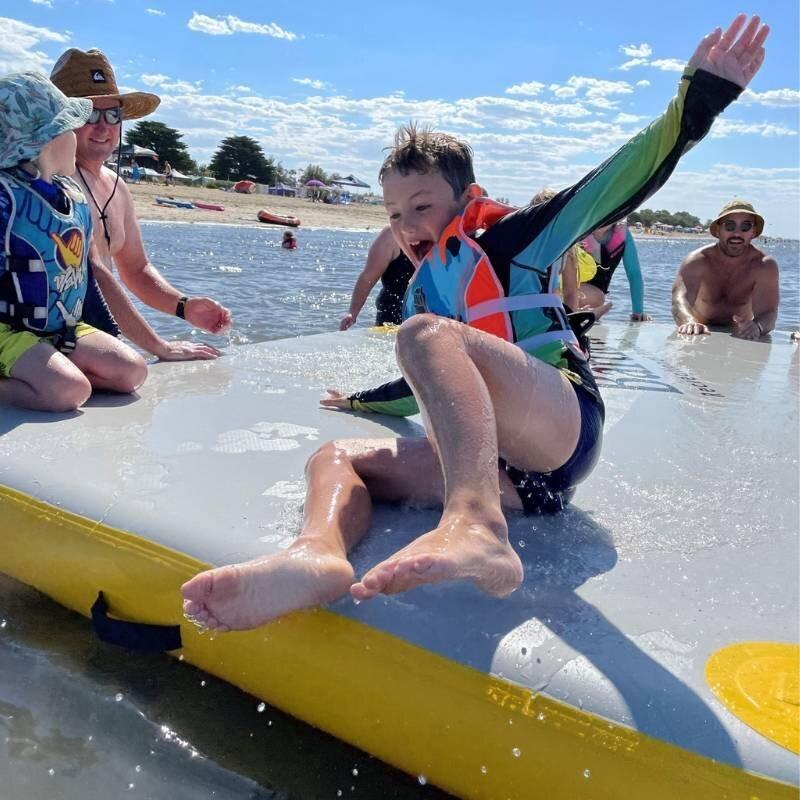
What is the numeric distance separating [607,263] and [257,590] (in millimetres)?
4838

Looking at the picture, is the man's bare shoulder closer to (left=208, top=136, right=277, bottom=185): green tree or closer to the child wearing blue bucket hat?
the child wearing blue bucket hat

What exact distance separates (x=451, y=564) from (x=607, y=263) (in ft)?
15.8

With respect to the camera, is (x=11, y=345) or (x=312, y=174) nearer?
(x=11, y=345)

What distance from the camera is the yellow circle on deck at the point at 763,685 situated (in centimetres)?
114

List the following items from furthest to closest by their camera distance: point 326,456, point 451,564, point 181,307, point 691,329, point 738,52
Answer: point 691,329, point 181,307, point 326,456, point 738,52, point 451,564

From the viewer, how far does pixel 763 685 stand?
1.22 m

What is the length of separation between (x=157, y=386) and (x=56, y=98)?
0.94 m

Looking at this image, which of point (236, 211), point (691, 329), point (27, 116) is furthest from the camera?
point (236, 211)

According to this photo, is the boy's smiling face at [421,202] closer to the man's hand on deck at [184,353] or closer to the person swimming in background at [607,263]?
the man's hand on deck at [184,353]

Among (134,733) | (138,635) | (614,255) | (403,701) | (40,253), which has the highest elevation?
(614,255)

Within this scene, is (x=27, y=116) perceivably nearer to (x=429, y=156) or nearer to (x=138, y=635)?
(x=429, y=156)

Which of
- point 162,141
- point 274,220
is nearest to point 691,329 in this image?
point 274,220

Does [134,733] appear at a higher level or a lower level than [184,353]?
lower

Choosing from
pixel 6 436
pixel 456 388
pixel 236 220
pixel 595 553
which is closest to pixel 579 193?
pixel 456 388
